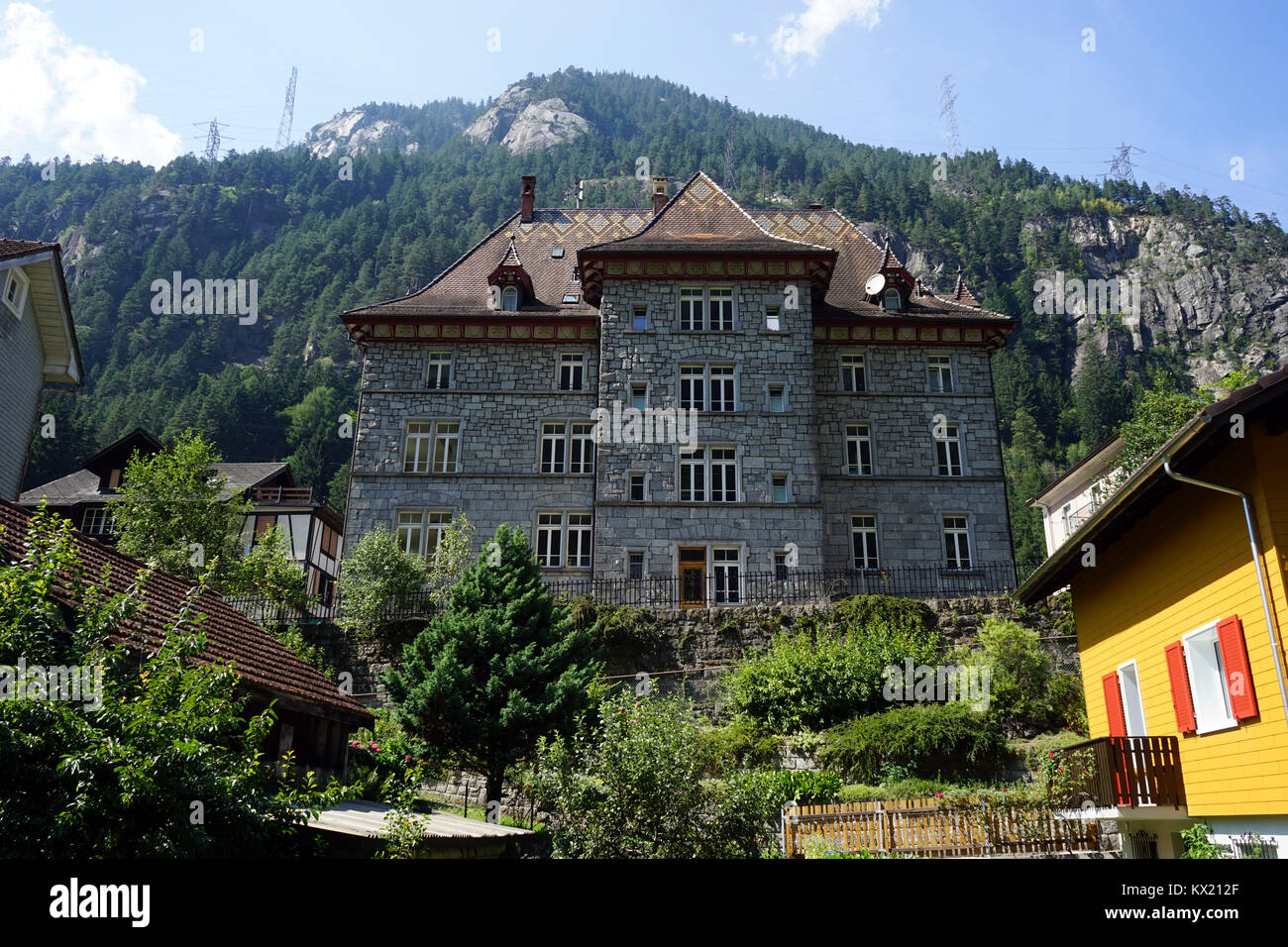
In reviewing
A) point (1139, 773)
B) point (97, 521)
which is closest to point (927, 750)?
point (1139, 773)

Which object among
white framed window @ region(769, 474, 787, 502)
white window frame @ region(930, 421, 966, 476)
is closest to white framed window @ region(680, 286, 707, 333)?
white framed window @ region(769, 474, 787, 502)

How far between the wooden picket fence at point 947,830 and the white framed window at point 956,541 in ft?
59.6

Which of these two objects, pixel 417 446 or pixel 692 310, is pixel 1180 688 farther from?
pixel 417 446

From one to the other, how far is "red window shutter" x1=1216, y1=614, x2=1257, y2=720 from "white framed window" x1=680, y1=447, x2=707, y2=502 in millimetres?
21675

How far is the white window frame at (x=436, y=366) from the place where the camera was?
36.8 m

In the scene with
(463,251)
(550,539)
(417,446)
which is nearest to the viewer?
(550,539)

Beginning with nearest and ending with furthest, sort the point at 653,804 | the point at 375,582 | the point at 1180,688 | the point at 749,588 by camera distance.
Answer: the point at 653,804, the point at 1180,688, the point at 375,582, the point at 749,588

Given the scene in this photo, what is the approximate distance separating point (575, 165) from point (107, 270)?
73020mm

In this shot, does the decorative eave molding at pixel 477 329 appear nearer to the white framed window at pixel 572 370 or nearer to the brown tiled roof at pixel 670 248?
the brown tiled roof at pixel 670 248

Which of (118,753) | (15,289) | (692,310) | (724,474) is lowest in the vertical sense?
(118,753)

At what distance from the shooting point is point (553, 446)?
35.8 meters

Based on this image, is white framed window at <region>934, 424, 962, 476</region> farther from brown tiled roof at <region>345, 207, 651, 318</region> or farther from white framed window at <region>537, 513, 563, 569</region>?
white framed window at <region>537, 513, 563, 569</region>

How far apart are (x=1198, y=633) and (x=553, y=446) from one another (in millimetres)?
25318
